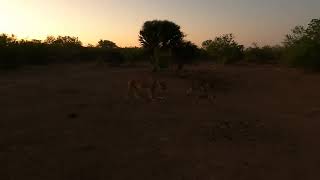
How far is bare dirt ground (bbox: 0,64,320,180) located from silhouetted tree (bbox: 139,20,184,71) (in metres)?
13.8

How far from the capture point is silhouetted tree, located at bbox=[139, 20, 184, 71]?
1419 inches

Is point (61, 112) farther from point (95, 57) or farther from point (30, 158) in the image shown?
point (95, 57)

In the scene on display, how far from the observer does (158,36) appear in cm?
3619

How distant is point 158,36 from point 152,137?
2414 centimetres

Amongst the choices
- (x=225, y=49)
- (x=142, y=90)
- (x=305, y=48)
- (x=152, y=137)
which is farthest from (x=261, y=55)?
(x=152, y=137)

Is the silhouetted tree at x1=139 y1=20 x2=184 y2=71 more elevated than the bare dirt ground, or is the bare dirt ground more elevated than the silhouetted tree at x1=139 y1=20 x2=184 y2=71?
the silhouetted tree at x1=139 y1=20 x2=184 y2=71

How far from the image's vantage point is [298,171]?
9.73 meters

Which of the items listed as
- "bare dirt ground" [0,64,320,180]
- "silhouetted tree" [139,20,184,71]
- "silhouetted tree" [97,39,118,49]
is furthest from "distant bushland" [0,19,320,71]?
"silhouetted tree" [97,39,118,49]

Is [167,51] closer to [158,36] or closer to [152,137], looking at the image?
[158,36]

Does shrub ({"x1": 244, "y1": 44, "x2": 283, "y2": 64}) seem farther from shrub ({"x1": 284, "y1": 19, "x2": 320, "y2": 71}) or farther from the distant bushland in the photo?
shrub ({"x1": 284, "y1": 19, "x2": 320, "y2": 71})

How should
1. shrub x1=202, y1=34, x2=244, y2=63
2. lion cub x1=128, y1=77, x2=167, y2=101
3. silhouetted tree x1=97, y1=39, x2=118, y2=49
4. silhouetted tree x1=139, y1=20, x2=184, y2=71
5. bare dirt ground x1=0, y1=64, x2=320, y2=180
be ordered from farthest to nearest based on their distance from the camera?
silhouetted tree x1=97, y1=39, x2=118, y2=49 → shrub x1=202, y1=34, x2=244, y2=63 → silhouetted tree x1=139, y1=20, x2=184, y2=71 → lion cub x1=128, y1=77, x2=167, y2=101 → bare dirt ground x1=0, y1=64, x2=320, y2=180

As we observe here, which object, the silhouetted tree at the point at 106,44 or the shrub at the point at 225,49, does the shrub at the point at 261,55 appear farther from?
the silhouetted tree at the point at 106,44

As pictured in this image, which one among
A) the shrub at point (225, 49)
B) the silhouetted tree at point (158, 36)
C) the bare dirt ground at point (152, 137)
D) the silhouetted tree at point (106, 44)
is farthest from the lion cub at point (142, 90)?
the silhouetted tree at point (106, 44)

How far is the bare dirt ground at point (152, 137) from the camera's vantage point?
9.45 metres
